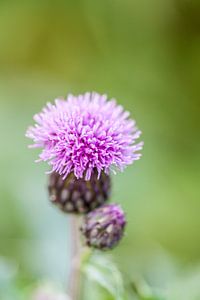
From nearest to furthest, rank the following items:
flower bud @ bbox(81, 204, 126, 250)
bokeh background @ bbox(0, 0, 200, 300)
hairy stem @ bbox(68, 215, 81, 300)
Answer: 1. flower bud @ bbox(81, 204, 126, 250)
2. hairy stem @ bbox(68, 215, 81, 300)
3. bokeh background @ bbox(0, 0, 200, 300)

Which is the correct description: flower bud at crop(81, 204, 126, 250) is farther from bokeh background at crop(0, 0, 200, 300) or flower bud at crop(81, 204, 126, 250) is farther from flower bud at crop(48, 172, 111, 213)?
bokeh background at crop(0, 0, 200, 300)

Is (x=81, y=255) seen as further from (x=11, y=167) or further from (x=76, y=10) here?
(x=76, y=10)

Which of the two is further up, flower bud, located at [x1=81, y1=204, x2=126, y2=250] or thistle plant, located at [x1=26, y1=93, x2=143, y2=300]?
thistle plant, located at [x1=26, y1=93, x2=143, y2=300]

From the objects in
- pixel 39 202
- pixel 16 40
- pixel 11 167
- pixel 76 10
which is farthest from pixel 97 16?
pixel 39 202

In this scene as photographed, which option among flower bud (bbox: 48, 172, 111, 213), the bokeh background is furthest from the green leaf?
the bokeh background

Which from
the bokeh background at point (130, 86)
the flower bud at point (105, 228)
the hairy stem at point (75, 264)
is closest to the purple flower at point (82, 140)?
the flower bud at point (105, 228)

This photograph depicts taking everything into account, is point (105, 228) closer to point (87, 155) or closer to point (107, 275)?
point (107, 275)
